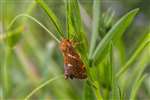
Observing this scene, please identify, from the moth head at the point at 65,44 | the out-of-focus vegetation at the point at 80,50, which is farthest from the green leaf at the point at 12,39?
the moth head at the point at 65,44

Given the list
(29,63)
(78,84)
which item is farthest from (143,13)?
(29,63)

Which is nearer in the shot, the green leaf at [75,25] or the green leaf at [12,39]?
the green leaf at [75,25]

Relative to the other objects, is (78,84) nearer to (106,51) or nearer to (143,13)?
(143,13)

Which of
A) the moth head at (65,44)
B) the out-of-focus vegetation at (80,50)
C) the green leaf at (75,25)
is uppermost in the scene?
the green leaf at (75,25)

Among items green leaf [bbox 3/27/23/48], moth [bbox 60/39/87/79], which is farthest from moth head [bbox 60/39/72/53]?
green leaf [bbox 3/27/23/48]

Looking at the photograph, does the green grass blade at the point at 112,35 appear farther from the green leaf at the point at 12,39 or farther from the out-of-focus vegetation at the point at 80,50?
the green leaf at the point at 12,39
